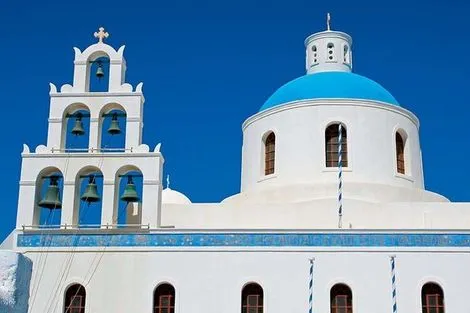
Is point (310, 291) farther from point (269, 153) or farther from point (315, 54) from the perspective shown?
point (315, 54)

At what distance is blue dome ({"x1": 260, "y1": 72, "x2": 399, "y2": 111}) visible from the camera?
706 inches

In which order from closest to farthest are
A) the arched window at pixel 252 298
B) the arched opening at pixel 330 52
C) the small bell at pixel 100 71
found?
the arched window at pixel 252 298 < the small bell at pixel 100 71 < the arched opening at pixel 330 52

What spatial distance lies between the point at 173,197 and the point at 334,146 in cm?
720

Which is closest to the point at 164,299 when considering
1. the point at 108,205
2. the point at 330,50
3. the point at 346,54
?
the point at 108,205

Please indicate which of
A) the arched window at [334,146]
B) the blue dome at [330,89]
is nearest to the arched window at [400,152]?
the blue dome at [330,89]

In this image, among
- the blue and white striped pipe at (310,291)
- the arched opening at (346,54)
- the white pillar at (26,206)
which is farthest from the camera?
the arched opening at (346,54)

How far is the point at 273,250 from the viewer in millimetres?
14234

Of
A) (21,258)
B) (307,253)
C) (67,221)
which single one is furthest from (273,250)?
(21,258)

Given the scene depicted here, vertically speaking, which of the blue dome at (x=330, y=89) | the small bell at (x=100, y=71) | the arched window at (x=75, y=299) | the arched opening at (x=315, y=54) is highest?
the arched opening at (x=315, y=54)

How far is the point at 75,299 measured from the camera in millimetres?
14383

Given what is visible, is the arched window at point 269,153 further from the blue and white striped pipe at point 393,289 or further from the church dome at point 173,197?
the church dome at point 173,197

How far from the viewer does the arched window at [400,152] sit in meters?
17.6

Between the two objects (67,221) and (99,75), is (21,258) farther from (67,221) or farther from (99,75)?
(99,75)

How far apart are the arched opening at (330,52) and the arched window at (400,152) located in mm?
3240
